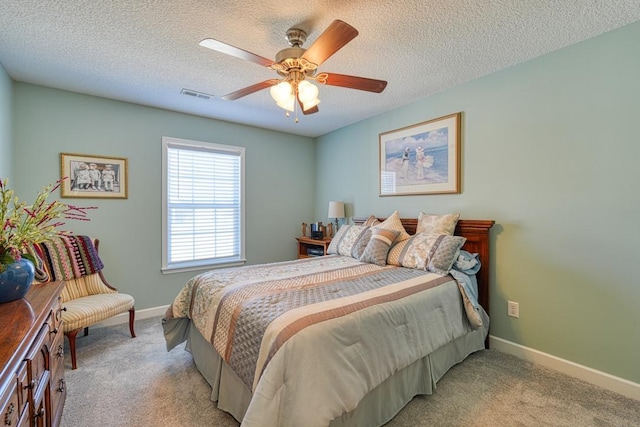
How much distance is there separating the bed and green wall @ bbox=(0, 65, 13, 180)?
1957 millimetres

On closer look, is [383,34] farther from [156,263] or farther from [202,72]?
[156,263]

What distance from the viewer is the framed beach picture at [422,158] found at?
2887 mm

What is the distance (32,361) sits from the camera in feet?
3.65

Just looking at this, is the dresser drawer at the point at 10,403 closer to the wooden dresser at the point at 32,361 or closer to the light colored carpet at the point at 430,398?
the wooden dresser at the point at 32,361

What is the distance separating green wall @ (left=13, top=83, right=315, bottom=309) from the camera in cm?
281

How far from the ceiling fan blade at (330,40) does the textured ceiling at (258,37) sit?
0.33 metres

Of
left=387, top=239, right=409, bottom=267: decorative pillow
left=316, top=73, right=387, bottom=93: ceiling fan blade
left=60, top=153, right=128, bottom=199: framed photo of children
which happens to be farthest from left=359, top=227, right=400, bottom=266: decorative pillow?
left=60, top=153, right=128, bottom=199: framed photo of children

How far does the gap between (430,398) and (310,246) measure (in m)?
2.70

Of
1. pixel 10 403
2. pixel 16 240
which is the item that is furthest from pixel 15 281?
pixel 10 403

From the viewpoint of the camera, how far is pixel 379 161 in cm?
365

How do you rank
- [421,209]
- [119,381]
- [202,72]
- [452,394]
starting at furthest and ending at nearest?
[421,209] < [202,72] < [119,381] < [452,394]

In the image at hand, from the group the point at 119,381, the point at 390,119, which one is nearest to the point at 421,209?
the point at 390,119

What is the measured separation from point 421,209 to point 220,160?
106 inches

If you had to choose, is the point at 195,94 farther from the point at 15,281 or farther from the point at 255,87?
the point at 15,281
